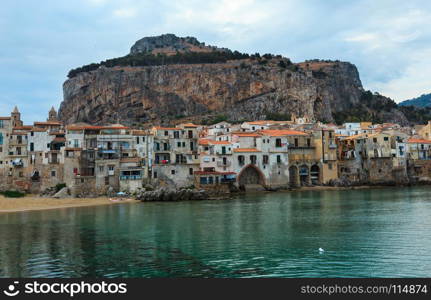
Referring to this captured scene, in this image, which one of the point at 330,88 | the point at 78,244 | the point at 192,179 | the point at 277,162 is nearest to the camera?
the point at 78,244

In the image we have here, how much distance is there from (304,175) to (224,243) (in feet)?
176

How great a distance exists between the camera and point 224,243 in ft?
93.4

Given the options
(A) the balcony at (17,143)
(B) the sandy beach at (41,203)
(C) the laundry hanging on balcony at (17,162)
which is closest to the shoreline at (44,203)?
(B) the sandy beach at (41,203)

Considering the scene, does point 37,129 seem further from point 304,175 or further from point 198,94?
point 198,94

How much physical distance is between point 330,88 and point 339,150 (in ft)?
258

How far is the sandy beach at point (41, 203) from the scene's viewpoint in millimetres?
56938

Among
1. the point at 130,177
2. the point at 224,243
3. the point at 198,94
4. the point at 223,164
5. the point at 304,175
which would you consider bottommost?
the point at 224,243

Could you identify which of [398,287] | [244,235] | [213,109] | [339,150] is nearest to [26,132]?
[244,235]

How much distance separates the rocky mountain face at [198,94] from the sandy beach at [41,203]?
75.7 m

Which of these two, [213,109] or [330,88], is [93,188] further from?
[330,88]

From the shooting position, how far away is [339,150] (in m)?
84.8

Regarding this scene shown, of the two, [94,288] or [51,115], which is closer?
[94,288]

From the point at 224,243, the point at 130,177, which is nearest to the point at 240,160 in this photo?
the point at 130,177

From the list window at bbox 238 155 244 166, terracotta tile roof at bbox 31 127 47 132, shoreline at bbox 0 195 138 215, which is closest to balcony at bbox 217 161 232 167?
window at bbox 238 155 244 166
